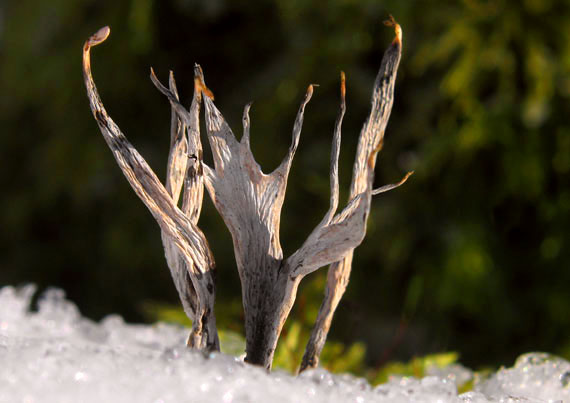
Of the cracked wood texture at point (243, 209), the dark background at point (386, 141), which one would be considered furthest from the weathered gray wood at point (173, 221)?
the dark background at point (386, 141)

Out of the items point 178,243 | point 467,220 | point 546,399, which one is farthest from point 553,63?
point 178,243

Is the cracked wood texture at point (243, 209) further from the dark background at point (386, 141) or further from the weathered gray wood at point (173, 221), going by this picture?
the dark background at point (386, 141)

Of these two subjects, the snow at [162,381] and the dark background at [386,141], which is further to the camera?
the dark background at [386,141]

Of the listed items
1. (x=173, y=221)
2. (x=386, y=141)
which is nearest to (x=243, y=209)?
(x=173, y=221)

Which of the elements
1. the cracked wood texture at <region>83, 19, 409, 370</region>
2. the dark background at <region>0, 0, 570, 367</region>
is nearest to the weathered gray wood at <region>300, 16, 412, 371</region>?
the cracked wood texture at <region>83, 19, 409, 370</region>

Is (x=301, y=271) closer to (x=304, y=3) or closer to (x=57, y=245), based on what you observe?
(x=304, y=3)

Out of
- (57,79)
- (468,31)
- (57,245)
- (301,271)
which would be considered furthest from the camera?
(57,245)

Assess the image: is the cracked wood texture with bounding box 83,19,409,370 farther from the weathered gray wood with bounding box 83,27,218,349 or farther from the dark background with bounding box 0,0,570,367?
the dark background with bounding box 0,0,570,367
